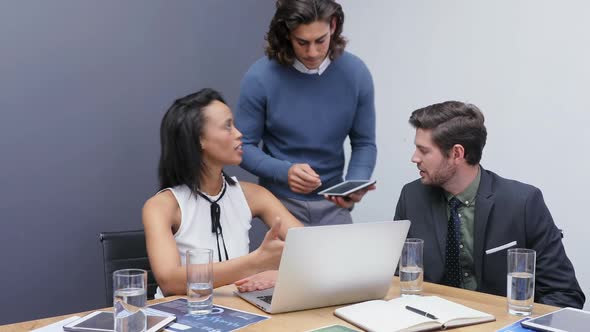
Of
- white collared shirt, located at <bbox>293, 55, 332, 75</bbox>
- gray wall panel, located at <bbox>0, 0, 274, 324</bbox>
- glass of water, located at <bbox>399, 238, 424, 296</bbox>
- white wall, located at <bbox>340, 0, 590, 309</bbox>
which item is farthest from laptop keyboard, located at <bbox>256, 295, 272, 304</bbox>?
white wall, located at <bbox>340, 0, 590, 309</bbox>

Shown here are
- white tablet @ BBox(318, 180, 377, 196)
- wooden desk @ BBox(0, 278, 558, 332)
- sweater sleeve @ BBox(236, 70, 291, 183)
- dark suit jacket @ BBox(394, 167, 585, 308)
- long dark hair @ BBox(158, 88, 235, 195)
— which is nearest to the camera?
wooden desk @ BBox(0, 278, 558, 332)

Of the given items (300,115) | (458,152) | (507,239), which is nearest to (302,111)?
(300,115)

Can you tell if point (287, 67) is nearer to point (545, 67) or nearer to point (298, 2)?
point (298, 2)

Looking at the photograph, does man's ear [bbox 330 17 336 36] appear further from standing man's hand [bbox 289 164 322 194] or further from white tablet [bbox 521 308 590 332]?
white tablet [bbox 521 308 590 332]

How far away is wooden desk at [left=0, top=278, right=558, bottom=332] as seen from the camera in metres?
1.35

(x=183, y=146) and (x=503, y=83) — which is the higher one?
(x=503, y=83)

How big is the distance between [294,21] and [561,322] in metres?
1.39

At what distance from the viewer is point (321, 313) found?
1.46 meters

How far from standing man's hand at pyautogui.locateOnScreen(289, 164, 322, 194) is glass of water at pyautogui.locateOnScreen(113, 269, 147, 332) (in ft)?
3.32

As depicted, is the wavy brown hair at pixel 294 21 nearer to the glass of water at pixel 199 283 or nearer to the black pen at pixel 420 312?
the glass of water at pixel 199 283

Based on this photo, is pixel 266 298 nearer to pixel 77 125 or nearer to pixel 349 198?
pixel 349 198

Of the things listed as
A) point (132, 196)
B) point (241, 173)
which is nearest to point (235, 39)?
point (241, 173)

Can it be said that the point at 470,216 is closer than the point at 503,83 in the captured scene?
Yes

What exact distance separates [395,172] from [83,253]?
5.68 feet
